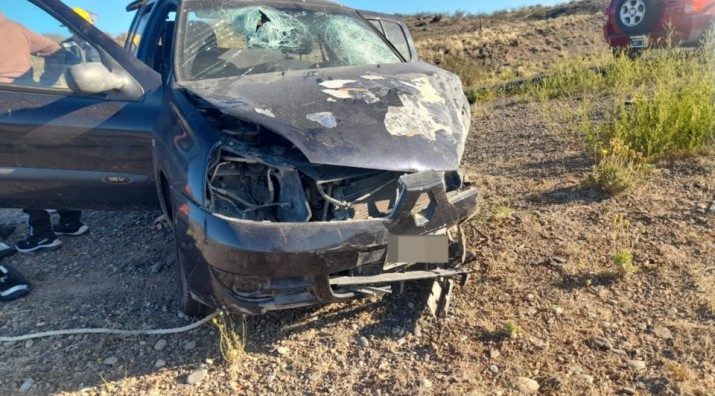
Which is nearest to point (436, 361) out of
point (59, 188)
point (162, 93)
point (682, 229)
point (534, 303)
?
point (534, 303)

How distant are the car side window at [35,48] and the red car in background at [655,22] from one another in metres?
6.77

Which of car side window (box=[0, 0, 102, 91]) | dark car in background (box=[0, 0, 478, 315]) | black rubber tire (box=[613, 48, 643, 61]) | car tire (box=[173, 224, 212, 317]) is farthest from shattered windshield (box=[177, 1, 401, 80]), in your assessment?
black rubber tire (box=[613, 48, 643, 61])

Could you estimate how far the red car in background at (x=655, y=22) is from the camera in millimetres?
6848

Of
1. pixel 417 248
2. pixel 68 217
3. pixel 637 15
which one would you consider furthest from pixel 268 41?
pixel 637 15

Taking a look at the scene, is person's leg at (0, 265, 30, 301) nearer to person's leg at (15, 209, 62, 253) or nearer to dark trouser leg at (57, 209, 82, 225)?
person's leg at (15, 209, 62, 253)

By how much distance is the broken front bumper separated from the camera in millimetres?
2191

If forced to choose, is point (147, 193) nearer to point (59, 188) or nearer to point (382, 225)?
point (59, 188)

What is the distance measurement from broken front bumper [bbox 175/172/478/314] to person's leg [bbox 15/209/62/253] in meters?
2.11

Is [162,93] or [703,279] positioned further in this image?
[162,93]

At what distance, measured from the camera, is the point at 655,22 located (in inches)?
288

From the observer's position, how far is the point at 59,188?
3268 mm

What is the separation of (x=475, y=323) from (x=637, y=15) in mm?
7032

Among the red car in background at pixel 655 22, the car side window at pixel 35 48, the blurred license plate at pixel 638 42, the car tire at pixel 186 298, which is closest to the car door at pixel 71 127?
the car side window at pixel 35 48

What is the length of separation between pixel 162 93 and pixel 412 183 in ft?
6.02
